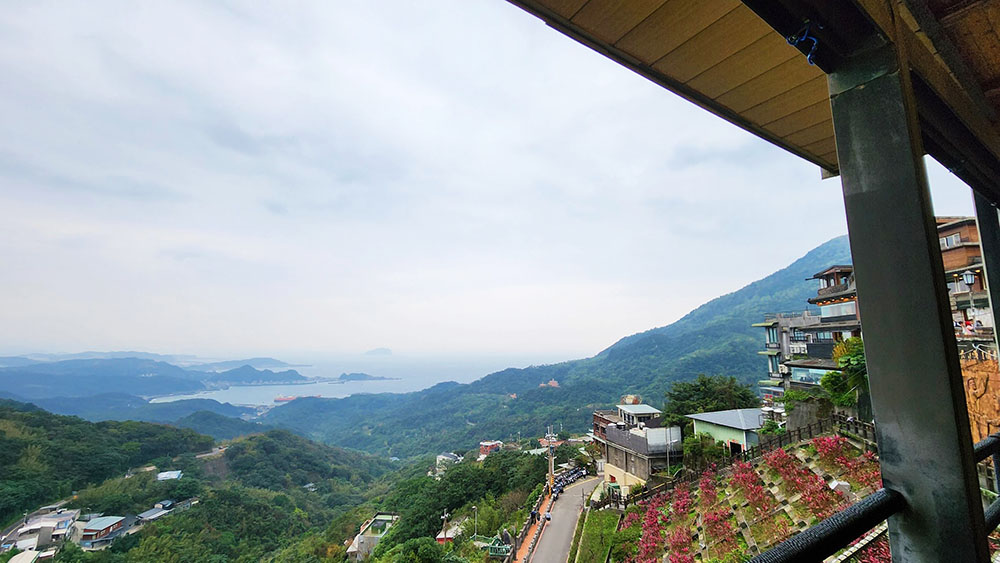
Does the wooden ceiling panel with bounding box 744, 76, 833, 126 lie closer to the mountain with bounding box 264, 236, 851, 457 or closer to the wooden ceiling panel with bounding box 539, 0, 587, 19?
the wooden ceiling panel with bounding box 539, 0, 587, 19

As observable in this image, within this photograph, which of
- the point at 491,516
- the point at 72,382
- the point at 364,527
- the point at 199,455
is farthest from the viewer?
the point at 72,382

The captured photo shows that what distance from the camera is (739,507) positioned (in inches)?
259

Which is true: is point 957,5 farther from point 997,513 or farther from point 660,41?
point 997,513

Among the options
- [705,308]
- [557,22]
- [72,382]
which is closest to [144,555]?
[557,22]

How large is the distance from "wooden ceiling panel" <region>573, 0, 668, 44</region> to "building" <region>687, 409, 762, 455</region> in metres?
12.6

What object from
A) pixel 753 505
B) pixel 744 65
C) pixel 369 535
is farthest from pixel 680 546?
pixel 369 535

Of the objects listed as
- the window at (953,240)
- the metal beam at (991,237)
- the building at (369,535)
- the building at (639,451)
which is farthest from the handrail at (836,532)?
the building at (369,535)

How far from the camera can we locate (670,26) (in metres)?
1.11

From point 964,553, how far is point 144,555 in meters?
31.8

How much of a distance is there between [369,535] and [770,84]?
90.7ft

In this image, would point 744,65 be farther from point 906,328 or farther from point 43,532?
point 43,532

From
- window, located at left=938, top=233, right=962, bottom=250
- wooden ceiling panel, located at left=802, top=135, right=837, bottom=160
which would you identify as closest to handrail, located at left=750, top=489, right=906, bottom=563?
wooden ceiling panel, located at left=802, top=135, right=837, bottom=160

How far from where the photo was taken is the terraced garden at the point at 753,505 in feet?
15.9

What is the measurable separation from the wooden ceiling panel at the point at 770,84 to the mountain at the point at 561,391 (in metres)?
48.7
